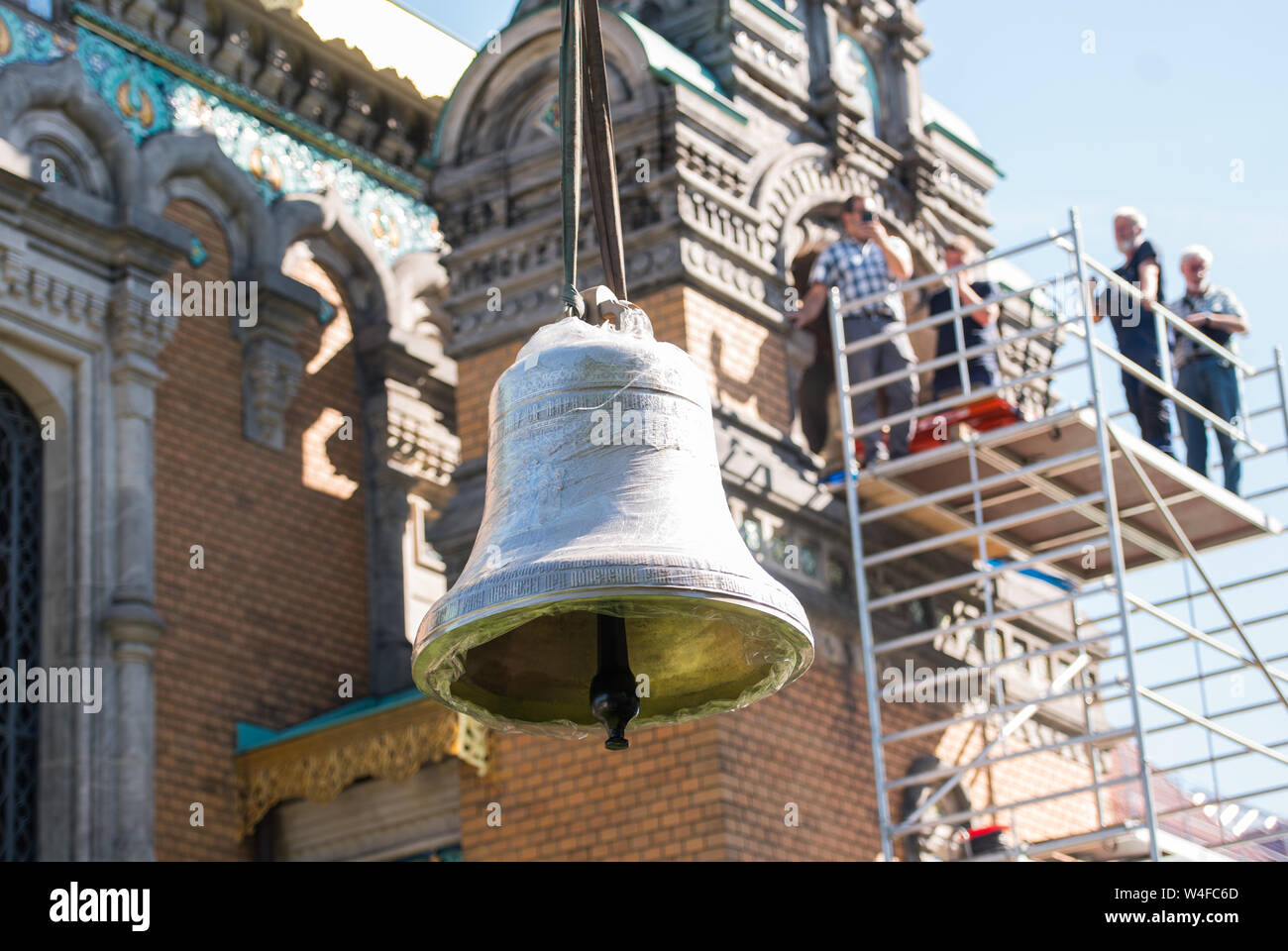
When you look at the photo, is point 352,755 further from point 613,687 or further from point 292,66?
point 613,687

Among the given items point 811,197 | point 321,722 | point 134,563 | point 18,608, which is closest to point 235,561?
point 134,563

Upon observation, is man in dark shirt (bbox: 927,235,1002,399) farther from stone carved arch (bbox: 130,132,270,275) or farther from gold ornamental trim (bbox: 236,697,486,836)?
→ stone carved arch (bbox: 130,132,270,275)

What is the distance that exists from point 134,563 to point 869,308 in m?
4.72

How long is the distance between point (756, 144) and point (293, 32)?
4468 mm

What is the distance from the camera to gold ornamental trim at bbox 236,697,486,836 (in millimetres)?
12891

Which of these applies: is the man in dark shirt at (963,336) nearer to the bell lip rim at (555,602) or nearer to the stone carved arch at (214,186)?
the stone carved arch at (214,186)

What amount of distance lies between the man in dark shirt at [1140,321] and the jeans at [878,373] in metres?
1.14

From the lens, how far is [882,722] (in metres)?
13.3

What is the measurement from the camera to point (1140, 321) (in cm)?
1332

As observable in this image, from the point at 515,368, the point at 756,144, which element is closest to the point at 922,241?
the point at 756,144

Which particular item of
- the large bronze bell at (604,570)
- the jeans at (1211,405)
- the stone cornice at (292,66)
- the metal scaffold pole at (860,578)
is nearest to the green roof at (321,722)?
the metal scaffold pole at (860,578)

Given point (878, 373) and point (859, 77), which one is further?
point (859, 77)
